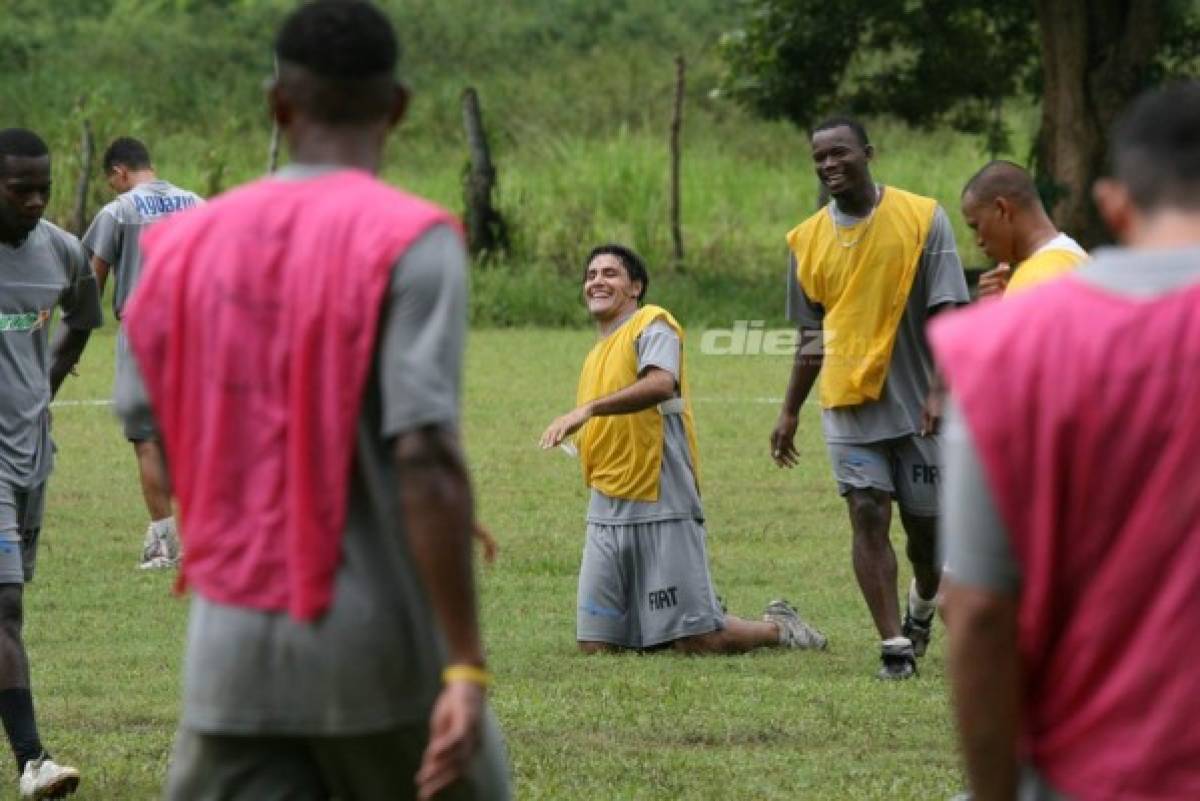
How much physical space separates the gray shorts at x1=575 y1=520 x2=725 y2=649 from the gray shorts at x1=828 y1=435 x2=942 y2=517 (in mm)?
856

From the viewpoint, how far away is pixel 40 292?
25.8 feet

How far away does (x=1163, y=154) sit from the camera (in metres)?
3.53

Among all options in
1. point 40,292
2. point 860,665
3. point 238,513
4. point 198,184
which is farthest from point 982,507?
point 198,184

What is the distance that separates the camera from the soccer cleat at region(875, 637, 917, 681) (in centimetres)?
960

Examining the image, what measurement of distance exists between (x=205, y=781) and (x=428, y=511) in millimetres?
657

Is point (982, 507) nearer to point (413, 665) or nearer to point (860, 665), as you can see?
point (413, 665)

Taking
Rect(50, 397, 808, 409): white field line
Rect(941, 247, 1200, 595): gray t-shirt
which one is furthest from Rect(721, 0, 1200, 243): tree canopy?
Rect(941, 247, 1200, 595): gray t-shirt

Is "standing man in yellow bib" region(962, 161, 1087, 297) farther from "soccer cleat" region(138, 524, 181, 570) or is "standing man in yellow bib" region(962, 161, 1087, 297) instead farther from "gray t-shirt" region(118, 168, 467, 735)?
"soccer cleat" region(138, 524, 181, 570)

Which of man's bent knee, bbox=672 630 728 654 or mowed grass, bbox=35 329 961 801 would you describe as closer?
mowed grass, bbox=35 329 961 801

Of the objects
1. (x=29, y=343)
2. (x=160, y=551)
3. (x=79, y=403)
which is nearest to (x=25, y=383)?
(x=29, y=343)

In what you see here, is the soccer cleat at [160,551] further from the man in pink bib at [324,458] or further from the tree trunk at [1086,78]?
the tree trunk at [1086,78]

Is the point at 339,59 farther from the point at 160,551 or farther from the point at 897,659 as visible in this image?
the point at 160,551

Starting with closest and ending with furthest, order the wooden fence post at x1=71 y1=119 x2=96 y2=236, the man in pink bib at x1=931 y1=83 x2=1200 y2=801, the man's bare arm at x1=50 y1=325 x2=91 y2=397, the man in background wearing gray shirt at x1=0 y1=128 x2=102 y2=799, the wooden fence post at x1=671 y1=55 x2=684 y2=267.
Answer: the man in pink bib at x1=931 y1=83 x2=1200 y2=801 < the man in background wearing gray shirt at x1=0 y1=128 x2=102 y2=799 < the man's bare arm at x1=50 y1=325 x2=91 y2=397 < the wooden fence post at x1=671 y1=55 x2=684 y2=267 < the wooden fence post at x1=71 y1=119 x2=96 y2=236

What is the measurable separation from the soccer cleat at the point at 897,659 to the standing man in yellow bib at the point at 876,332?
0.13 m
